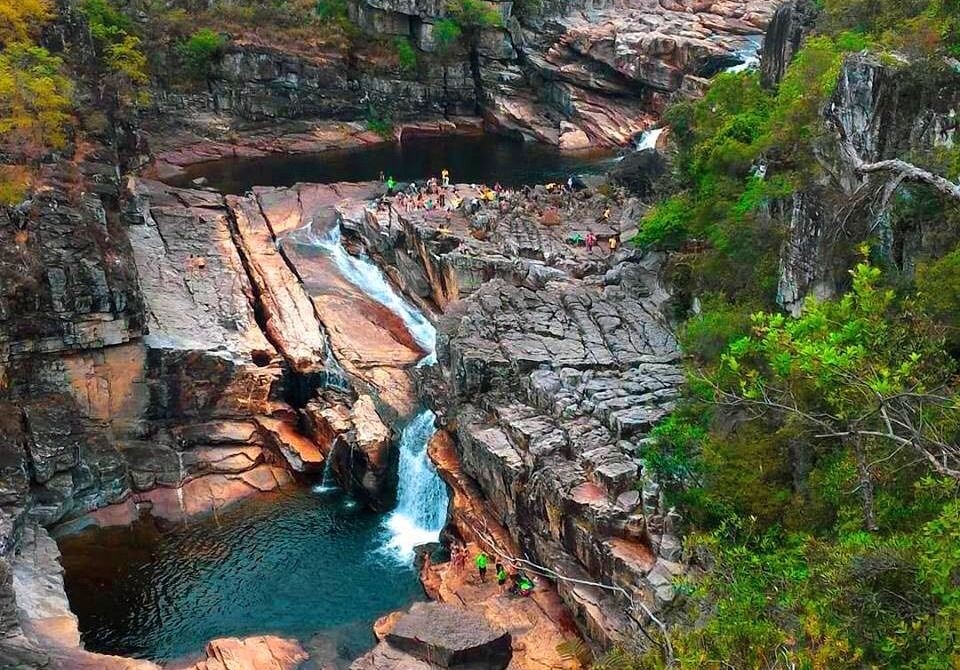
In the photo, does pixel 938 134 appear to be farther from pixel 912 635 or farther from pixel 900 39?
pixel 912 635

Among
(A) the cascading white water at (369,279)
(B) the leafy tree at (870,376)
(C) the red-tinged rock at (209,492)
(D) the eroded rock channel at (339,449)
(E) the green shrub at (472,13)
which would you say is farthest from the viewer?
(E) the green shrub at (472,13)

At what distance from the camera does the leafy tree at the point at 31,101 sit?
34.7 meters

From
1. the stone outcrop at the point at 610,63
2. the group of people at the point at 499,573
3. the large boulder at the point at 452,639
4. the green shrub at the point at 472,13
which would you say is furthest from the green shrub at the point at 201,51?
the large boulder at the point at 452,639

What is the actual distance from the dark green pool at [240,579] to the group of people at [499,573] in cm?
137

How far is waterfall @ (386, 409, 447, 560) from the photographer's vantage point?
29359mm

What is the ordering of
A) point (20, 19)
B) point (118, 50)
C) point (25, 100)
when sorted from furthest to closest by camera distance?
point (118, 50) < point (20, 19) < point (25, 100)

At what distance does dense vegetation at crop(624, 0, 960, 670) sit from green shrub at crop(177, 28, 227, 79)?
1542 inches

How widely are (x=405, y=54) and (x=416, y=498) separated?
43449mm

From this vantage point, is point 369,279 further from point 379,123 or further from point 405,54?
point 405,54

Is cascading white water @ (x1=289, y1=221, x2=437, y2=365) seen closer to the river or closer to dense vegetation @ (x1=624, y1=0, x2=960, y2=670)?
the river

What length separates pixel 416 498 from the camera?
30.6 metres

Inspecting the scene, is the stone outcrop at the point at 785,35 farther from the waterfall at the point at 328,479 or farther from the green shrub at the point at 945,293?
the waterfall at the point at 328,479

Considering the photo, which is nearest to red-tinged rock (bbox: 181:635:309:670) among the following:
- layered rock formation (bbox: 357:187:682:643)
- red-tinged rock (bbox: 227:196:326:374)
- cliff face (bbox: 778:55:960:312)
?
layered rock formation (bbox: 357:187:682:643)

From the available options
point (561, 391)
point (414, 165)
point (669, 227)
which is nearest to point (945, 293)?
point (561, 391)
